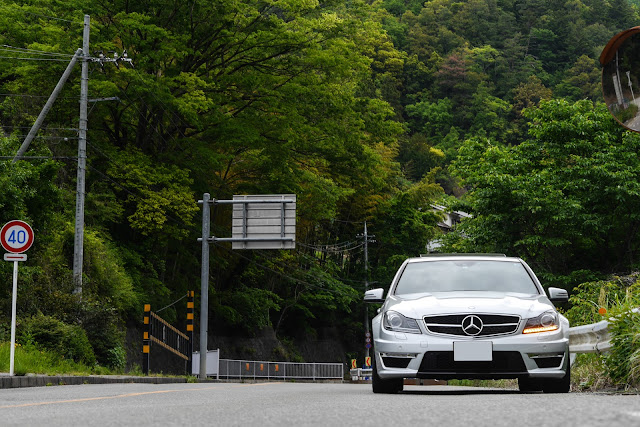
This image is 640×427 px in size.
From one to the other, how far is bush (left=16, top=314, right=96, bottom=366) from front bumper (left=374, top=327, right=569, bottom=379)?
14383 mm

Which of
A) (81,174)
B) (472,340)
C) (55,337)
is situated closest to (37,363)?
(55,337)

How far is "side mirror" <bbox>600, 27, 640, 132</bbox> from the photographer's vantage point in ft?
20.2

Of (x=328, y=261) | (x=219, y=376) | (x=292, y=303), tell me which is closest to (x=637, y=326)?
(x=219, y=376)

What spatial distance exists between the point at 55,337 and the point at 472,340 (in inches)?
630

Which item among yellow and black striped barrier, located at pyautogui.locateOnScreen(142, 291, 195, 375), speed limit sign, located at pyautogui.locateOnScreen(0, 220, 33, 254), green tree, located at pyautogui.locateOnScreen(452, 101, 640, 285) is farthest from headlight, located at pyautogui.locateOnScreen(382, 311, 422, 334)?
green tree, located at pyautogui.locateOnScreen(452, 101, 640, 285)

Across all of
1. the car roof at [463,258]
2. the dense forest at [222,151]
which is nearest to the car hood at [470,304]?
the car roof at [463,258]

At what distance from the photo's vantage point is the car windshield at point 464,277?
36.5 feet

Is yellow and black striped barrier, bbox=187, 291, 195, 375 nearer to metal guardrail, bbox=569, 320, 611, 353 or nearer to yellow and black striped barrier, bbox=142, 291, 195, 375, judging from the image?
yellow and black striped barrier, bbox=142, 291, 195, 375

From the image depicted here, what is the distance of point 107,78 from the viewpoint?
3238 centimetres

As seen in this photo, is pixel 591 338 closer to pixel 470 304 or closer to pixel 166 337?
pixel 470 304

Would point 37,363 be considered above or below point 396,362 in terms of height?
below

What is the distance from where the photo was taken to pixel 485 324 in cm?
984

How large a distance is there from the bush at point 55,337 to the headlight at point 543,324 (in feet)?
49.7

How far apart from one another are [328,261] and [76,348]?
35.0 metres
